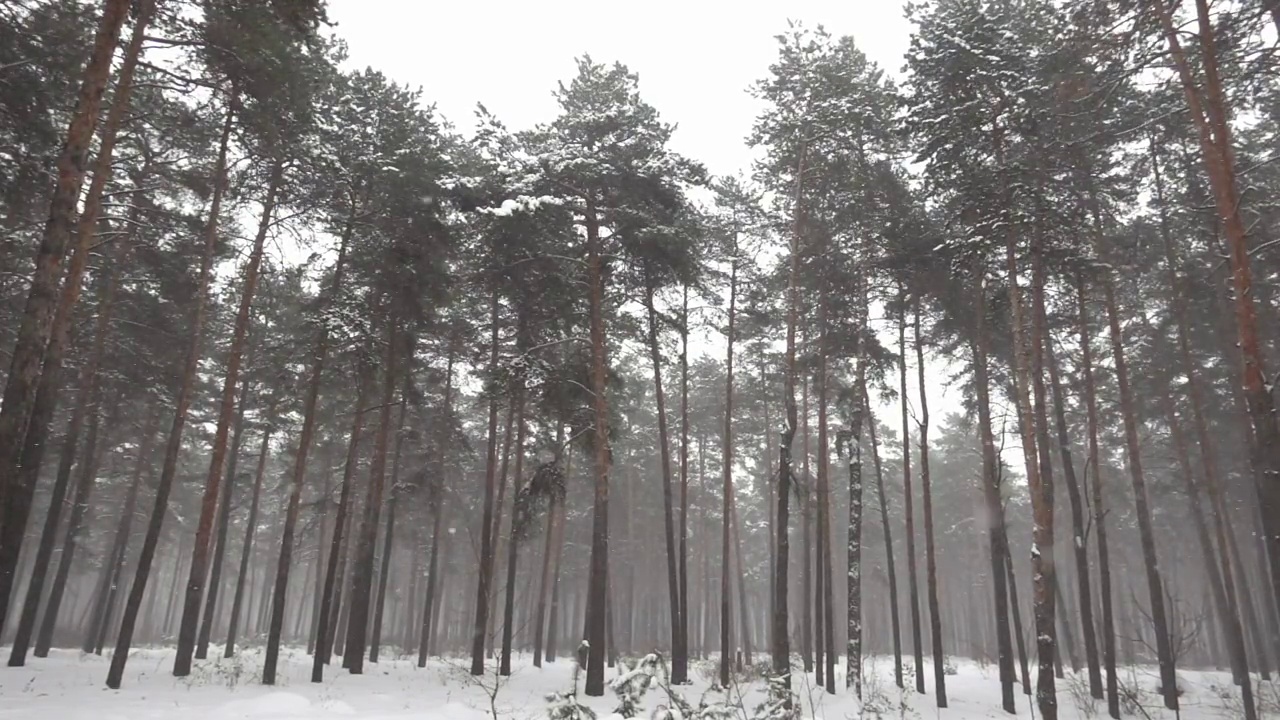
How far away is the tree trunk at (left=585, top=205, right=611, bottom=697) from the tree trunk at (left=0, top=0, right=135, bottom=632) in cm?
905

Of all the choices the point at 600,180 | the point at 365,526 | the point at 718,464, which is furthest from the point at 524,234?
Result: the point at 718,464

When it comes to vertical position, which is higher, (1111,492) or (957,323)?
(957,323)

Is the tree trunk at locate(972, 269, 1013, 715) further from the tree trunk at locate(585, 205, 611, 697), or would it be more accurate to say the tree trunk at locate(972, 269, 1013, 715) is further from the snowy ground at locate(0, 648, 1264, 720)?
the tree trunk at locate(585, 205, 611, 697)

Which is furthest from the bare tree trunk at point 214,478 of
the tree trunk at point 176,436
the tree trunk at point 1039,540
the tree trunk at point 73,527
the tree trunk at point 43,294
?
the tree trunk at point 1039,540

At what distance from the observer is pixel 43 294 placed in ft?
24.9

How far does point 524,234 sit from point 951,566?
46.1m

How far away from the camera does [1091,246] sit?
1599 centimetres

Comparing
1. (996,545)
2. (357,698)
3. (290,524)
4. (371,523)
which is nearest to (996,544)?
(996,545)

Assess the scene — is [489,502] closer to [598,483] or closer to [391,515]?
[598,483]

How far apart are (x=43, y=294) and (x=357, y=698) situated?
30.6 feet

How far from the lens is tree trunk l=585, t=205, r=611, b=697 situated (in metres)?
14.0

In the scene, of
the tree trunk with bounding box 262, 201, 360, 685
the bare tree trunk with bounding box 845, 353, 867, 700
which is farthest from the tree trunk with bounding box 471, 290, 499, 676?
the bare tree trunk with bounding box 845, 353, 867, 700

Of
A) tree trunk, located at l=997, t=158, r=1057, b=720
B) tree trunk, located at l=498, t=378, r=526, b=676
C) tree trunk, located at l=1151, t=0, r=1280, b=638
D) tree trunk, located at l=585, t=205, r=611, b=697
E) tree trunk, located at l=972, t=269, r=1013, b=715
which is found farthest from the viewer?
tree trunk, located at l=972, t=269, r=1013, b=715

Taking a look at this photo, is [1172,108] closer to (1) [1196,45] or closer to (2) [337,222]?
(1) [1196,45]
